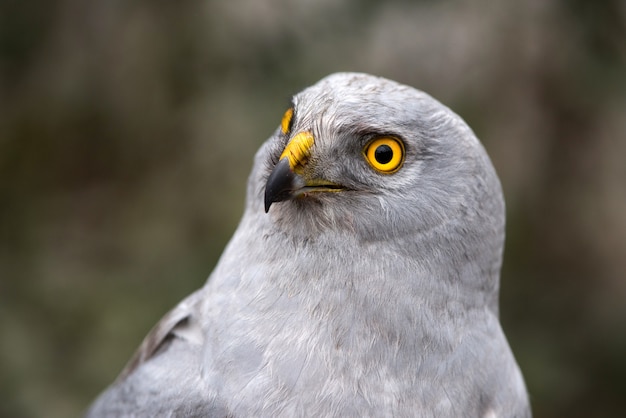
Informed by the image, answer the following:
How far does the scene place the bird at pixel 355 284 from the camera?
2383mm

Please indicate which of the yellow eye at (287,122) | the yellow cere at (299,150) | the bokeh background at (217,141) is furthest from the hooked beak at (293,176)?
the bokeh background at (217,141)

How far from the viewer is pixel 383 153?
96.9 inches

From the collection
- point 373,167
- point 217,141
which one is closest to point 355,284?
point 373,167

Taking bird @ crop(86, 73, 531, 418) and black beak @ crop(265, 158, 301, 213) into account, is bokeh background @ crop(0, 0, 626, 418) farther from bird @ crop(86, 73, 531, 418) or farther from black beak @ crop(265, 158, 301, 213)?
black beak @ crop(265, 158, 301, 213)

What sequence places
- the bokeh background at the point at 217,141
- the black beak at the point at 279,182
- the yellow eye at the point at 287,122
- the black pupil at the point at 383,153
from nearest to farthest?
the black beak at the point at 279,182
the black pupil at the point at 383,153
the yellow eye at the point at 287,122
the bokeh background at the point at 217,141

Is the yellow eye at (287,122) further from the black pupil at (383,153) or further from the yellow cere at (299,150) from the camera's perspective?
the black pupil at (383,153)

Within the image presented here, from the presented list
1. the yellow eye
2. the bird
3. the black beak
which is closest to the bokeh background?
the yellow eye

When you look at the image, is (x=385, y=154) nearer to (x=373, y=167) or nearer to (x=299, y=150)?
(x=373, y=167)

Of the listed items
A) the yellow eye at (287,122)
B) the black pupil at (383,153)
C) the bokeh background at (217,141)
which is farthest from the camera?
the bokeh background at (217,141)

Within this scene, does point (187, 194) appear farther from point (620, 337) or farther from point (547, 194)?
point (620, 337)

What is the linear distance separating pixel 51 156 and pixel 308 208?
3236 mm

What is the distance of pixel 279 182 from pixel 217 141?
2.73 m

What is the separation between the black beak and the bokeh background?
1.95 meters

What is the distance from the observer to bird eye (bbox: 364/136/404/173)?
2459 mm
